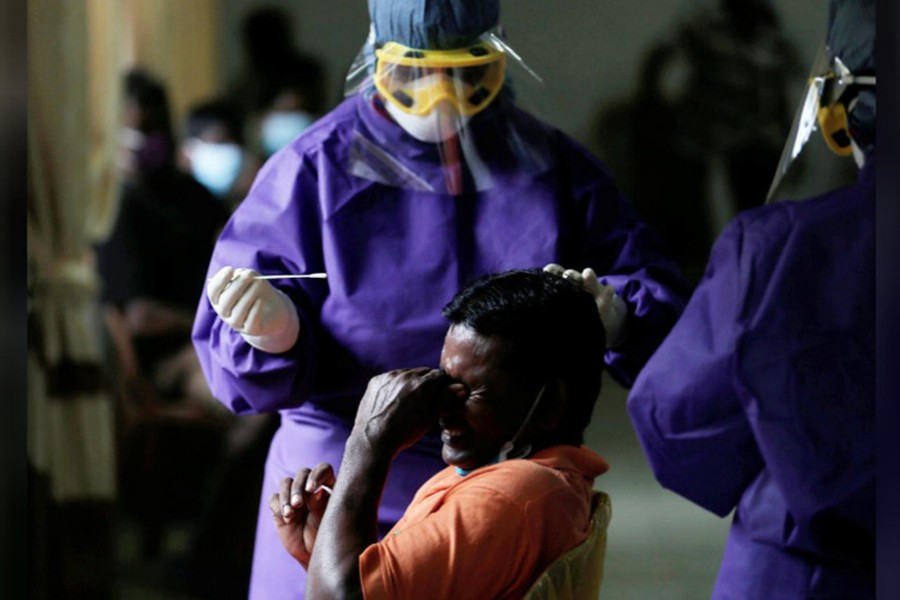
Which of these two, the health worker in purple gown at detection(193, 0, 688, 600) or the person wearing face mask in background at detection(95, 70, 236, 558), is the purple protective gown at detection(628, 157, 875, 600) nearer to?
the health worker in purple gown at detection(193, 0, 688, 600)

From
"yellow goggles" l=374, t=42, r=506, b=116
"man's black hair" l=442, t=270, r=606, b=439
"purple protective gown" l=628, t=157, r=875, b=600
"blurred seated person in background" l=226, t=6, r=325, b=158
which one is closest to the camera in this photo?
"man's black hair" l=442, t=270, r=606, b=439

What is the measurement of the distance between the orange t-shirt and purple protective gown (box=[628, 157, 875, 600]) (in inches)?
14.6

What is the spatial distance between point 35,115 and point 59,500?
0.67 m

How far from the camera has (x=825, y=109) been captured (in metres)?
1.84

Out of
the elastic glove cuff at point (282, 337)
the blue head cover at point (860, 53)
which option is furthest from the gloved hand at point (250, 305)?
the blue head cover at point (860, 53)

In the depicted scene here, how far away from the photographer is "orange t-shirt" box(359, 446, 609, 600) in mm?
1331

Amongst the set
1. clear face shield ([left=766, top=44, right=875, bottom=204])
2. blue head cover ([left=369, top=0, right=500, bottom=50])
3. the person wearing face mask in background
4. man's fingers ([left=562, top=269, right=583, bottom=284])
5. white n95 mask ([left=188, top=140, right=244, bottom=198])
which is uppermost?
blue head cover ([left=369, top=0, right=500, bottom=50])

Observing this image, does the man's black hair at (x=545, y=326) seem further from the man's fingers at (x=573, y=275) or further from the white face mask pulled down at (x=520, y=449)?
the man's fingers at (x=573, y=275)

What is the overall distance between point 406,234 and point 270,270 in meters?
0.21

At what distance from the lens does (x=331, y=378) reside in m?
1.91

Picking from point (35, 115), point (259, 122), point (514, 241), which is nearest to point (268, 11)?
point (259, 122)

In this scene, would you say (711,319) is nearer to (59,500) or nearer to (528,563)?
(528,563)

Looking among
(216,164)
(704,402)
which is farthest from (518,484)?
(216,164)

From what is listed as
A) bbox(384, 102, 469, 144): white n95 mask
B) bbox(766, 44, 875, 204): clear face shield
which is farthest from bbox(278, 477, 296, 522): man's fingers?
bbox(766, 44, 875, 204): clear face shield
